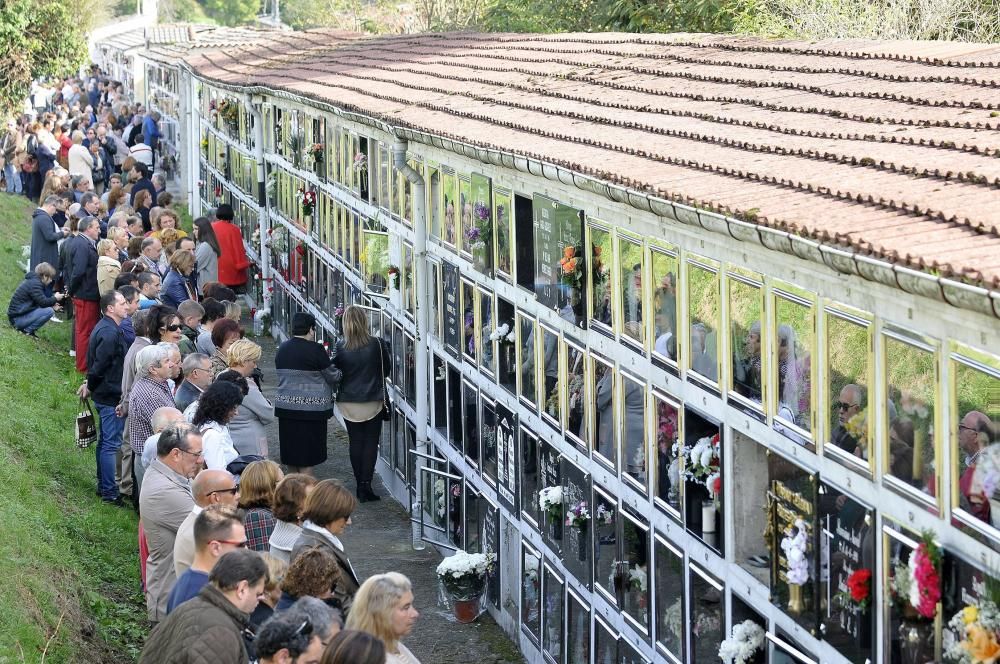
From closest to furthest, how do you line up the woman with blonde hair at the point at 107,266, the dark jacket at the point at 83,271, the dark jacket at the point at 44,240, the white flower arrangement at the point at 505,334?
the white flower arrangement at the point at 505,334 < the woman with blonde hair at the point at 107,266 < the dark jacket at the point at 83,271 < the dark jacket at the point at 44,240

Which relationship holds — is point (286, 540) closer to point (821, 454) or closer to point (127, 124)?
point (821, 454)

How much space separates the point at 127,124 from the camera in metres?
35.8

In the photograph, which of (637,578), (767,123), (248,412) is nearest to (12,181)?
(248,412)

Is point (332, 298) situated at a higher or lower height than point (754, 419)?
lower

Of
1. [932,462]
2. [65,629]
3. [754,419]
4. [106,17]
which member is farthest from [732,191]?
[106,17]

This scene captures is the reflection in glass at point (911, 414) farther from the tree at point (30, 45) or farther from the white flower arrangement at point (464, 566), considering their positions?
the tree at point (30, 45)

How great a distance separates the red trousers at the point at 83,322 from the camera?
49.6 feet

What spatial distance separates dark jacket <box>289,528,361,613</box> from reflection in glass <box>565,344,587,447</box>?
2075mm

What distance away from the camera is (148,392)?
33.3ft

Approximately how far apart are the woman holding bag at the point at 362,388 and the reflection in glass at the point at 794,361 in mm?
7301

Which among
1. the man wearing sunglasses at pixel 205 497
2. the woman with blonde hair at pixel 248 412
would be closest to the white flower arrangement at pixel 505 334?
the woman with blonde hair at pixel 248 412

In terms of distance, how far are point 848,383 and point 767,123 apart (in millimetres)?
2933

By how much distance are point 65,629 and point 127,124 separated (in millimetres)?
28519

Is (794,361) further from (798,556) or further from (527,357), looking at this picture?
(527,357)
